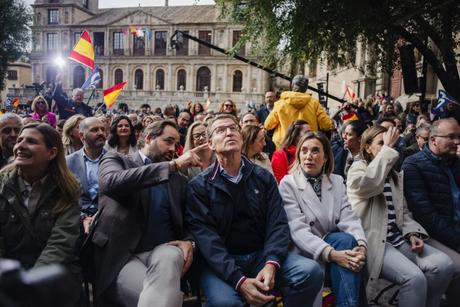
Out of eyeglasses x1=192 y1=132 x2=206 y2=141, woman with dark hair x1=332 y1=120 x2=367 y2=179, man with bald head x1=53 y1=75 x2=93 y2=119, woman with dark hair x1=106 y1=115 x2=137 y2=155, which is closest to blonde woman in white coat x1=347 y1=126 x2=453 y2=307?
woman with dark hair x1=332 y1=120 x2=367 y2=179

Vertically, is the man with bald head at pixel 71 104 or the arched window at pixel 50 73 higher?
the arched window at pixel 50 73

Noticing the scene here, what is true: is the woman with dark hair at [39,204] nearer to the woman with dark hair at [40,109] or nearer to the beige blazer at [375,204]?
the beige blazer at [375,204]

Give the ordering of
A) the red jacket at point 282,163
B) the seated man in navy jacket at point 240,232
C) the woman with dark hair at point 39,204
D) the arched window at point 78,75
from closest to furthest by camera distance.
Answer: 1. the woman with dark hair at point 39,204
2. the seated man in navy jacket at point 240,232
3. the red jacket at point 282,163
4. the arched window at point 78,75

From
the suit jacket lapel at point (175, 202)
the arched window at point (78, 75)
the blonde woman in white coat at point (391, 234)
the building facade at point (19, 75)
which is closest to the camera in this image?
the suit jacket lapel at point (175, 202)

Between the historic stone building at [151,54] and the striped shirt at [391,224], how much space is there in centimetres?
5173

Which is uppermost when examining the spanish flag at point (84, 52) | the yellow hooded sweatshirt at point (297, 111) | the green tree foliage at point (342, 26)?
the green tree foliage at point (342, 26)

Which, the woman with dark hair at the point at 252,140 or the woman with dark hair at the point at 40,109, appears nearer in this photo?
the woman with dark hair at the point at 252,140

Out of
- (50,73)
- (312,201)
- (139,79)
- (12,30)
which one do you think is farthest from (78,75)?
Answer: (312,201)

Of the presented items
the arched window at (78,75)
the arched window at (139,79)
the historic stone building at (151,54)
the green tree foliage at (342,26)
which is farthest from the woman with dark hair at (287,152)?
the arched window at (78,75)

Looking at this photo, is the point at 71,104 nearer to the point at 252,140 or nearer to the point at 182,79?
the point at 252,140

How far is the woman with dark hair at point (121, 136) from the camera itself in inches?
211


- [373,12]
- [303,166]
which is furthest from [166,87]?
[303,166]

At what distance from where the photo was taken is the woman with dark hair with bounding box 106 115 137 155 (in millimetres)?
5371

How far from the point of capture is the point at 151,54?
6206cm
